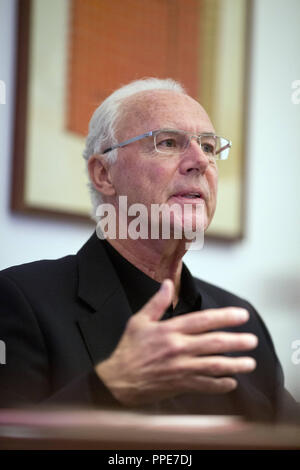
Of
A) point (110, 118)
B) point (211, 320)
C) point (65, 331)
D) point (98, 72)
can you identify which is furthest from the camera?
point (98, 72)

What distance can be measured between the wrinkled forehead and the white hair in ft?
0.04

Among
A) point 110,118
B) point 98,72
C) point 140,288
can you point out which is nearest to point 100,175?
point 110,118

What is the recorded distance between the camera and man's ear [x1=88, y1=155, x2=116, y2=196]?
85 centimetres

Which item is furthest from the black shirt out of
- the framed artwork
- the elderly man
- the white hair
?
the framed artwork

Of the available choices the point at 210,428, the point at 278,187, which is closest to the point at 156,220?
the point at 210,428

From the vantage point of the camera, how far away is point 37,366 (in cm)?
69

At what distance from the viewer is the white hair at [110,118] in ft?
2.73

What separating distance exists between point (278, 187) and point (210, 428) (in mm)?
858

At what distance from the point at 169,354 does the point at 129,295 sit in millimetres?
242

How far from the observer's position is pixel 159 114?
0.81 m

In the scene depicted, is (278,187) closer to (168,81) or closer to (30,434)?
(168,81)

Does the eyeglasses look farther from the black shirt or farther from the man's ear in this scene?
the black shirt

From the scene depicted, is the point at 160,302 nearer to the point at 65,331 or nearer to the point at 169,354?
the point at 169,354

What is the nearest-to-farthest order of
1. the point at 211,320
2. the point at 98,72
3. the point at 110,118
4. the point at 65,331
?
the point at 211,320, the point at 65,331, the point at 110,118, the point at 98,72
